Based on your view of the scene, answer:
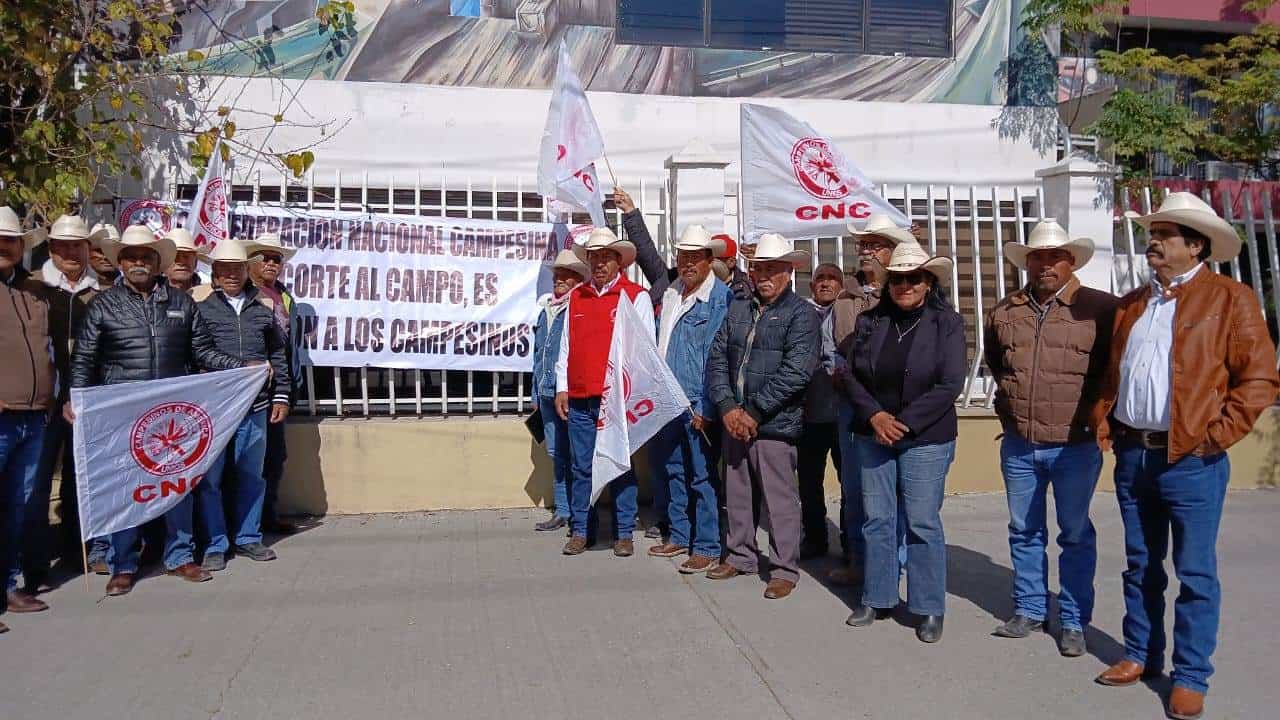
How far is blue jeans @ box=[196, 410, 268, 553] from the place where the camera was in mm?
6559

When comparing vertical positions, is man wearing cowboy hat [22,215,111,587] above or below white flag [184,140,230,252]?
below

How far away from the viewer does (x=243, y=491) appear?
22.2 ft

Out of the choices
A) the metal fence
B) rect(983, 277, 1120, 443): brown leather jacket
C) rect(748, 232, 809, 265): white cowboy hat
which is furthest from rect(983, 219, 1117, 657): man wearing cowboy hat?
the metal fence

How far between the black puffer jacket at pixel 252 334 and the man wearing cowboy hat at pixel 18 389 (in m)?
0.95

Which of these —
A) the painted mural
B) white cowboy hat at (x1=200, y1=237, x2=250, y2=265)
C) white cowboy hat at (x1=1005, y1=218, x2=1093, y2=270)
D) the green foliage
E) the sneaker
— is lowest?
the sneaker

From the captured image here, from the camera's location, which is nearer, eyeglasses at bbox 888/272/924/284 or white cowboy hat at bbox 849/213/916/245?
eyeglasses at bbox 888/272/924/284

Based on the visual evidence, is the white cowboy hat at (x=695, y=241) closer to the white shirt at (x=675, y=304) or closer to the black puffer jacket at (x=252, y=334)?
the white shirt at (x=675, y=304)

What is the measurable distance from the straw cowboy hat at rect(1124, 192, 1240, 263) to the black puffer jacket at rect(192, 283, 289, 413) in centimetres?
500

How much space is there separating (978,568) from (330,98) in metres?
6.85

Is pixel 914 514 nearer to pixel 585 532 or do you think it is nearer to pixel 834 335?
pixel 834 335

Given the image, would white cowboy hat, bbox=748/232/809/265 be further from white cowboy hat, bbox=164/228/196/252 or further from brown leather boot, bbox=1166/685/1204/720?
white cowboy hat, bbox=164/228/196/252

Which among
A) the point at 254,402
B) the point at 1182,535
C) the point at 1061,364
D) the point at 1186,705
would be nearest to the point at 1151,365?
the point at 1061,364

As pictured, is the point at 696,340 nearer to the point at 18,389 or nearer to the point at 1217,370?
the point at 1217,370

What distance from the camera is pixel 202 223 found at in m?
7.56
